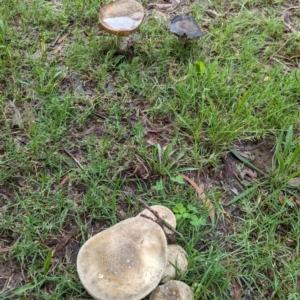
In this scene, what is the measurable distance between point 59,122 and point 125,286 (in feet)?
4.45

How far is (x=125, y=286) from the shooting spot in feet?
6.21

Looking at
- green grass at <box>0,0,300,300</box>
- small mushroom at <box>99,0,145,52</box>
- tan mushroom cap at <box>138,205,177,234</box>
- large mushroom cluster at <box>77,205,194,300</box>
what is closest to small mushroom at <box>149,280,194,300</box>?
large mushroom cluster at <box>77,205,194,300</box>

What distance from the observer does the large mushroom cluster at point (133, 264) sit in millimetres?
1896

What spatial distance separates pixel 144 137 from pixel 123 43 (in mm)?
890

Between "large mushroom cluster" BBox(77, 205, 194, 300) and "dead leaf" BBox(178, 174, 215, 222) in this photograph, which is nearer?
"large mushroom cluster" BBox(77, 205, 194, 300)

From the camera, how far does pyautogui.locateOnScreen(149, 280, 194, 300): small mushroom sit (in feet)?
6.38

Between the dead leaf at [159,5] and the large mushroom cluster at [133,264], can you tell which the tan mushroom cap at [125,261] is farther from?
the dead leaf at [159,5]

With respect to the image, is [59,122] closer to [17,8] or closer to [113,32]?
[113,32]

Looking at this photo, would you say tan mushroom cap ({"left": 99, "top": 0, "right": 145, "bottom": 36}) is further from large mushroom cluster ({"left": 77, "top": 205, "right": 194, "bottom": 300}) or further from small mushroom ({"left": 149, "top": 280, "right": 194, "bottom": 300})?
small mushroom ({"left": 149, "top": 280, "right": 194, "bottom": 300})

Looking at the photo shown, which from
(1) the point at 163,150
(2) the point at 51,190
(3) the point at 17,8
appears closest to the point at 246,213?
(1) the point at 163,150

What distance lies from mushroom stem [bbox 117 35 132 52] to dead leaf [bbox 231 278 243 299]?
1.97 m

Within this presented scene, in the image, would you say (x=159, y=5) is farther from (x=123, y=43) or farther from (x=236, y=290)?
(x=236, y=290)

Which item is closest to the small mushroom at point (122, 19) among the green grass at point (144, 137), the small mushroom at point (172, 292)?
the green grass at point (144, 137)

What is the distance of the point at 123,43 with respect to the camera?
10.8ft
